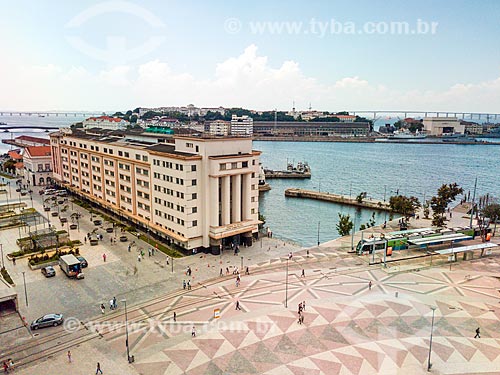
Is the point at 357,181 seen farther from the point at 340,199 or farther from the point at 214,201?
the point at 214,201

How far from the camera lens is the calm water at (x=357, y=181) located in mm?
78125

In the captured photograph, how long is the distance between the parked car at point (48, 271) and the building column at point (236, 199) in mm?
21798

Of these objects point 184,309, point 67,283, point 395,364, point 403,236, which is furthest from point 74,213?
point 395,364

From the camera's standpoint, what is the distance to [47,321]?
3341 centimetres

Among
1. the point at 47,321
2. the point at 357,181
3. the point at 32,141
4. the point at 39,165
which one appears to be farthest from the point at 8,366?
the point at 32,141

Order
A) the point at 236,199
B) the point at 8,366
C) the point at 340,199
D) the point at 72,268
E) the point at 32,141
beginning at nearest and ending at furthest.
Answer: the point at 8,366 → the point at 72,268 → the point at 236,199 → the point at 340,199 → the point at 32,141

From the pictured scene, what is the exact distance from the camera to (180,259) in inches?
1925

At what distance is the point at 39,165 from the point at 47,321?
70539mm

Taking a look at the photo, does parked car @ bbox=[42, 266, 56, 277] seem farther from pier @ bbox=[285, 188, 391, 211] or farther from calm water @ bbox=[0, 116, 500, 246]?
pier @ bbox=[285, 188, 391, 211]

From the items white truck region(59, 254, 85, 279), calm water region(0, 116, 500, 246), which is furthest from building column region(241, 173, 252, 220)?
white truck region(59, 254, 85, 279)

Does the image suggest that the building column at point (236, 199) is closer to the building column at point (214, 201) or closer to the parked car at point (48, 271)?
the building column at point (214, 201)

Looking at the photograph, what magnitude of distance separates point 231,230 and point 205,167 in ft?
28.3

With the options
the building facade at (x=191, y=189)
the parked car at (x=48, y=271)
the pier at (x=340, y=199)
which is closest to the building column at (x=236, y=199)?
the building facade at (x=191, y=189)

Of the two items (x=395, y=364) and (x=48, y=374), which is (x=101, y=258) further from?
(x=395, y=364)
